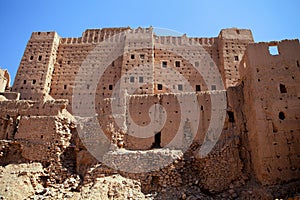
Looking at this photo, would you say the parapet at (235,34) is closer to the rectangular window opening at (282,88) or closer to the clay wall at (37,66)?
the rectangular window opening at (282,88)

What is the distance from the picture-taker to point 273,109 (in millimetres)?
14539

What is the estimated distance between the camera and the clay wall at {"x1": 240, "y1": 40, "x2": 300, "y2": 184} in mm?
13469

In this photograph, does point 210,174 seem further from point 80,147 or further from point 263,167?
point 80,147

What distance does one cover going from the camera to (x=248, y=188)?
13.6 metres

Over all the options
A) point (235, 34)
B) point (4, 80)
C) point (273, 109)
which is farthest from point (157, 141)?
point (4, 80)

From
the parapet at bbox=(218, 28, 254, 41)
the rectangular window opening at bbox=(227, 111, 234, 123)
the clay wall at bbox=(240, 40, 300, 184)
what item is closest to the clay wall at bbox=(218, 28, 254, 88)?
the parapet at bbox=(218, 28, 254, 41)

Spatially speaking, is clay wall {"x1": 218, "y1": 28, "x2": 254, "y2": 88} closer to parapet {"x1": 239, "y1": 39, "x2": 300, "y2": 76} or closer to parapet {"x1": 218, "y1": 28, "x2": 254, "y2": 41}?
parapet {"x1": 218, "y1": 28, "x2": 254, "y2": 41}

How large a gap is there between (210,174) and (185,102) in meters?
4.85

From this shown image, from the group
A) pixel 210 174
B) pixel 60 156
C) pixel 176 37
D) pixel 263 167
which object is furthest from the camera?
pixel 176 37

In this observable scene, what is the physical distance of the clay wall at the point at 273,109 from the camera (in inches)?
530

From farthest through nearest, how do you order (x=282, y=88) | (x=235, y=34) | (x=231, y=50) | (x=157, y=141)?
(x=235, y=34)
(x=231, y=50)
(x=157, y=141)
(x=282, y=88)

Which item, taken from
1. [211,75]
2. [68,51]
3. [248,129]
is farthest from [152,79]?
[248,129]

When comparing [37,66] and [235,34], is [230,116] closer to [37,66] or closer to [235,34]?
[235,34]

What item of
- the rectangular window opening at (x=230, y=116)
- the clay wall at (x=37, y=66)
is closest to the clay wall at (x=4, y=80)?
the clay wall at (x=37, y=66)
